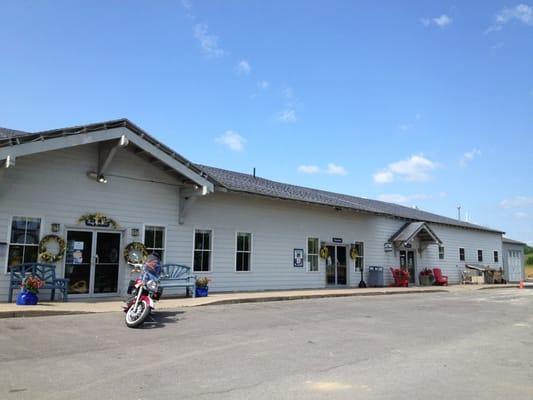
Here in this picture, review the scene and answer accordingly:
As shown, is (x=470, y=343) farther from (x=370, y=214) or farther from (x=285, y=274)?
(x=370, y=214)

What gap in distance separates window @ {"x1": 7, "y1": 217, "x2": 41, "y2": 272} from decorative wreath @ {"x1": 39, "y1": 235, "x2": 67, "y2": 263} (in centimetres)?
18

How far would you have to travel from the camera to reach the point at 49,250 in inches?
530

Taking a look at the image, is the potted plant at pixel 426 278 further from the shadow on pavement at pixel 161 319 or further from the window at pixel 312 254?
the shadow on pavement at pixel 161 319

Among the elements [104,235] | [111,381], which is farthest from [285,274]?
[111,381]

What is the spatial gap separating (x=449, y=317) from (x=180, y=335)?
7.28 m

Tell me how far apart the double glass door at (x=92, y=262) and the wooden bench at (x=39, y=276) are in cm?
71

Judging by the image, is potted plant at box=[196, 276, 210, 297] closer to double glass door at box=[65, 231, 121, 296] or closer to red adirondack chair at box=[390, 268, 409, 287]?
double glass door at box=[65, 231, 121, 296]

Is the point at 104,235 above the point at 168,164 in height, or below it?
below

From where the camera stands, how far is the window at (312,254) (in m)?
21.0

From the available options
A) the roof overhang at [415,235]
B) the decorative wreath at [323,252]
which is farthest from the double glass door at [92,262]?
the roof overhang at [415,235]

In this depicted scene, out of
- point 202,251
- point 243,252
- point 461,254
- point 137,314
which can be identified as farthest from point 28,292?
point 461,254

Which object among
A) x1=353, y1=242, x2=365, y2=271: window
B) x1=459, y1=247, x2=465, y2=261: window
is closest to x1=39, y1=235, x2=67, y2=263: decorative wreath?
x1=353, y1=242, x2=365, y2=271: window

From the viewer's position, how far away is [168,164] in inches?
595

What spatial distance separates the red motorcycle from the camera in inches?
385
